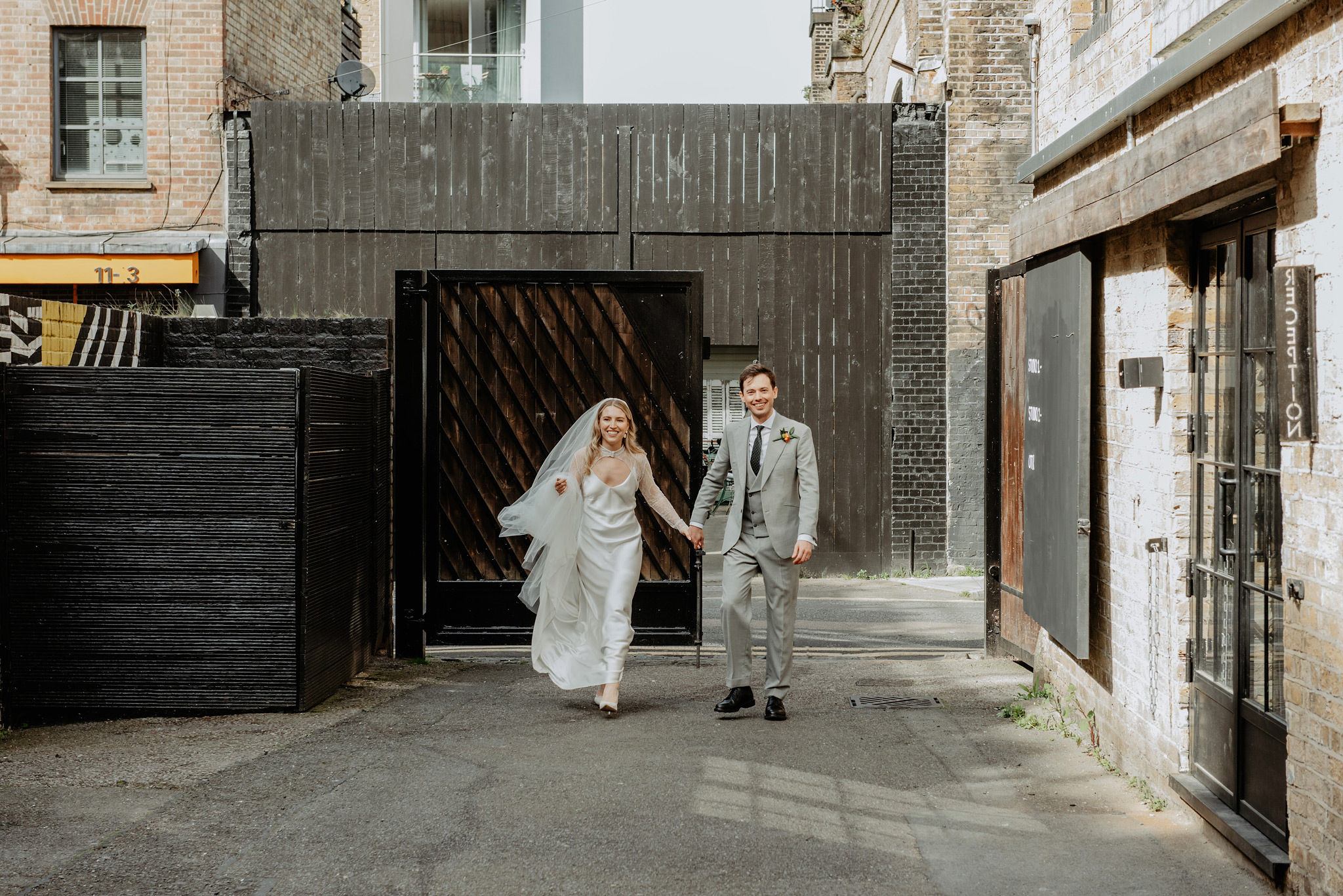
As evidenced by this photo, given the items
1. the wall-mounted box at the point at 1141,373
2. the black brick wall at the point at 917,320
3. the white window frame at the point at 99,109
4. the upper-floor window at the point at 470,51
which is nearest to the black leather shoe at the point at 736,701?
the wall-mounted box at the point at 1141,373

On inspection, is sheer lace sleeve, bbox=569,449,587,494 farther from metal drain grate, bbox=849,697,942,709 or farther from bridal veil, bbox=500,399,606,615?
metal drain grate, bbox=849,697,942,709

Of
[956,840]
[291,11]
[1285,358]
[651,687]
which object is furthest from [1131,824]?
[291,11]

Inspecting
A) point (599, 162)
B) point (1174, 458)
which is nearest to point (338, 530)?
point (1174, 458)

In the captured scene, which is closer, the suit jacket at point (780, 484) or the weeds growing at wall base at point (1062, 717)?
the weeds growing at wall base at point (1062, 717)

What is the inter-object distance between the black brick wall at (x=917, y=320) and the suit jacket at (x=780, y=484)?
7137 millimetres

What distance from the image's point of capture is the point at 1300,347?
167 inches

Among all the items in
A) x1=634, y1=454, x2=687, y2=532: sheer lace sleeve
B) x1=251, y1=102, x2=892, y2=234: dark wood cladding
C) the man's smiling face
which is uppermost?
x1=251, y1=102, x2=892, y2=234: dark wood cladding

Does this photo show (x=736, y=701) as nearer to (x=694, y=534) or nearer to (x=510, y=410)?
(x=694, y=534)

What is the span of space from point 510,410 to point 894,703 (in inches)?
136

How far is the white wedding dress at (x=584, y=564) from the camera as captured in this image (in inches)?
307

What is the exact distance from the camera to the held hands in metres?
7.79

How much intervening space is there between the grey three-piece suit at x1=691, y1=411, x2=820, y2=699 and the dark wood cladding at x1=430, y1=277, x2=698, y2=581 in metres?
1.46

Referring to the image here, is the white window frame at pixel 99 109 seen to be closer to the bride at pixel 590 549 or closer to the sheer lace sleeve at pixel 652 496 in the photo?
the bride at pixel 590 549

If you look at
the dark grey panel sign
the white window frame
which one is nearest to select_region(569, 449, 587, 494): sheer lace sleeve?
the dark grey panel sign
